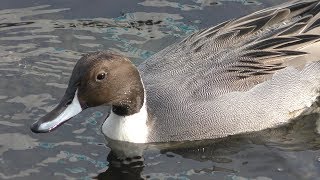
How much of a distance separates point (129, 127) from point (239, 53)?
1.20 metres

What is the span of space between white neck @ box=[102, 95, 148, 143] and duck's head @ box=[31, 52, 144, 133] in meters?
0.06

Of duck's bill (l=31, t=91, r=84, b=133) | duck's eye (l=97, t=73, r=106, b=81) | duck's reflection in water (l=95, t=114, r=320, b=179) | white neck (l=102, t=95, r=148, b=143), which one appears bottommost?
duck's reflection in water (l=95, t=114, r=320, b=179)

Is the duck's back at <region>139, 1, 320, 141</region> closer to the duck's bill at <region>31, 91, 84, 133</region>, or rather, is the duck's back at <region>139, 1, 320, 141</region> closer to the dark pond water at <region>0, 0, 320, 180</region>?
the dark pond water at <region>0, 0, 320, 180</region>

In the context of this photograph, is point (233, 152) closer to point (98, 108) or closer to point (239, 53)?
point (239, 53)

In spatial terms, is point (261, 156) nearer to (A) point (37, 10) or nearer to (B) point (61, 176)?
(B) point (61, 176)

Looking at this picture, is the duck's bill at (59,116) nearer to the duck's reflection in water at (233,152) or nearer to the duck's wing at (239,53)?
the duck's reflection in water at (233,152)

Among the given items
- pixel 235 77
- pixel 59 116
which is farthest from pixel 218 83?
pixel 59 116

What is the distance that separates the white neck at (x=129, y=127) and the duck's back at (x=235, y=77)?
0.09 meters

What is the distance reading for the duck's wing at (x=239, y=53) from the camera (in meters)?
7.95

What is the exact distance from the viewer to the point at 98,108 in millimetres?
8461

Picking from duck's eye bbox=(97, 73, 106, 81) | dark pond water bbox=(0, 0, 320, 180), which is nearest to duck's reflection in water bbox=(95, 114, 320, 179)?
dark pond water bbox=(0, 0, 320, 180)

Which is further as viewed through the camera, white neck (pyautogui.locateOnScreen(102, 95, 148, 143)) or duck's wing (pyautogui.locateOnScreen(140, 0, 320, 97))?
duck's wing (pyautogui.locateOnScreen(140, 0, 320, 97))

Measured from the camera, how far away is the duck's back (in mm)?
7879

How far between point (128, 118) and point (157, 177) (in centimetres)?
63
